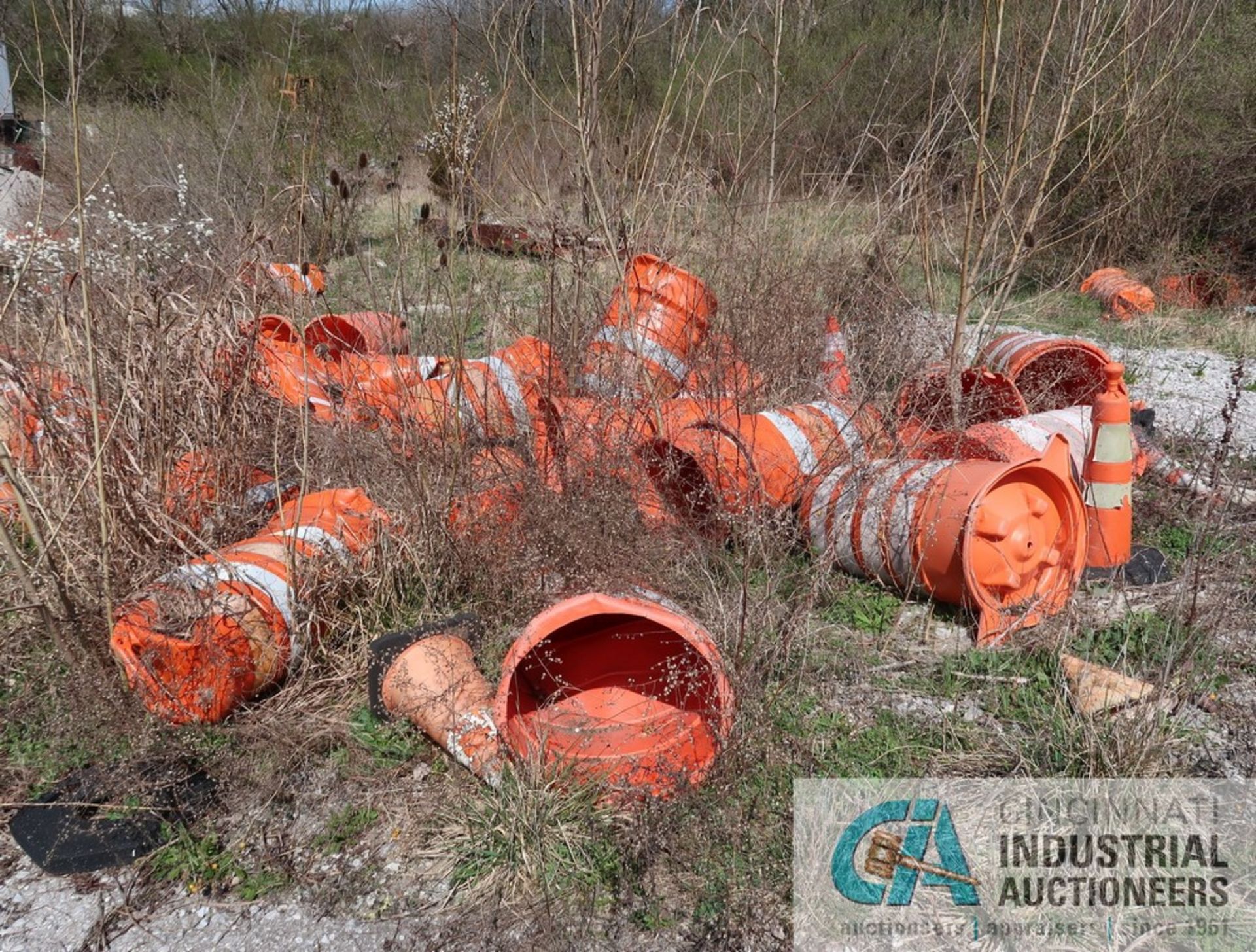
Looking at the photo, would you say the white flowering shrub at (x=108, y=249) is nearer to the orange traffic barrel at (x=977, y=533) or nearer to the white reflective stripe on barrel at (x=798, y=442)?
the white reflective stripe on barrel at (x=798, y=442)

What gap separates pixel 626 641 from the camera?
9.98 ft

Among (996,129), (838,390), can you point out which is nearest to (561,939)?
(838,390)

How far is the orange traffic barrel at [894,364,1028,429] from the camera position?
403 cm

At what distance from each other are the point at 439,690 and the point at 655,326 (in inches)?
92.3

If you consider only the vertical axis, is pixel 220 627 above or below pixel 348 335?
below

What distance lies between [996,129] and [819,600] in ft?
25.8

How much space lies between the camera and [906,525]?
3172 millimetres

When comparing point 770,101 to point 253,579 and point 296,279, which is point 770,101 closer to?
point 296,279

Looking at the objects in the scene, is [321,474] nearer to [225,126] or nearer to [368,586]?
[368,586]

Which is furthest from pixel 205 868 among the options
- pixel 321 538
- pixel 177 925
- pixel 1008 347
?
pixel 1008 347

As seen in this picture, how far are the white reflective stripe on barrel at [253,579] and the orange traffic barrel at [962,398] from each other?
2.57 metres

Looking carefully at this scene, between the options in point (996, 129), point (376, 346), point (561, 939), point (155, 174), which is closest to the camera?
point (561, 939)

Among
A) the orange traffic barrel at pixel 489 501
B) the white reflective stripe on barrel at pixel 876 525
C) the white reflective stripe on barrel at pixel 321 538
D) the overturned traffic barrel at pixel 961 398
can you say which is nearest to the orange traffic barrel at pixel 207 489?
the white reflective stripe on barrel at pixel 321 538

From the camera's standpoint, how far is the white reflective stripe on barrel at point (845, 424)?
3.62 meters
